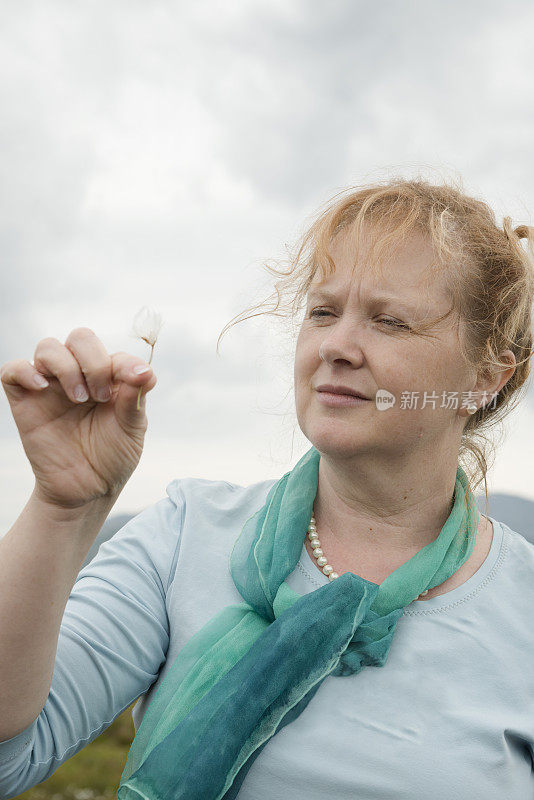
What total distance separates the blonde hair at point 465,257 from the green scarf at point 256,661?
736 millimetres

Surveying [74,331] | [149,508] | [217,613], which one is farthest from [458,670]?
[74,331]

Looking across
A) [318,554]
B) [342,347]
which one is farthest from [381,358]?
[318,554]

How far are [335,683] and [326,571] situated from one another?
374 millimetres

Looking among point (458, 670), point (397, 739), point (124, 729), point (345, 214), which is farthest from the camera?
point (124, 729)

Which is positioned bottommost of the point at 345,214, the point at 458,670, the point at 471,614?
the point at 458,670

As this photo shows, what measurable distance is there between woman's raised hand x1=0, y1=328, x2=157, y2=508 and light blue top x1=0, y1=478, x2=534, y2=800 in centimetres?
57

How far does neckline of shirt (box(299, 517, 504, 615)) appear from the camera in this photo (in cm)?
231

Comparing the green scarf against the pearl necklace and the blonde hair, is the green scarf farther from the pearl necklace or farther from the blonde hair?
the blonde hair

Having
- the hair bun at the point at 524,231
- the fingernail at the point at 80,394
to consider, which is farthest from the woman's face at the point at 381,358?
the fingernail at the point at 80,394

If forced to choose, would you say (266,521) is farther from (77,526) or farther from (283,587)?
(77,526)

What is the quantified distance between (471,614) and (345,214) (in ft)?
4.85

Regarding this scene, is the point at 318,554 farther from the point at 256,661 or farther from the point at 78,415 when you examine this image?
the point at 78,415

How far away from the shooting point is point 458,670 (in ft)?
7.18

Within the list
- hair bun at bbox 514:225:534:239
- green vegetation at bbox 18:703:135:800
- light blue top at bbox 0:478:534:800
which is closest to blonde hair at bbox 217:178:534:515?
hair bun at bbox 514:225:534:239
